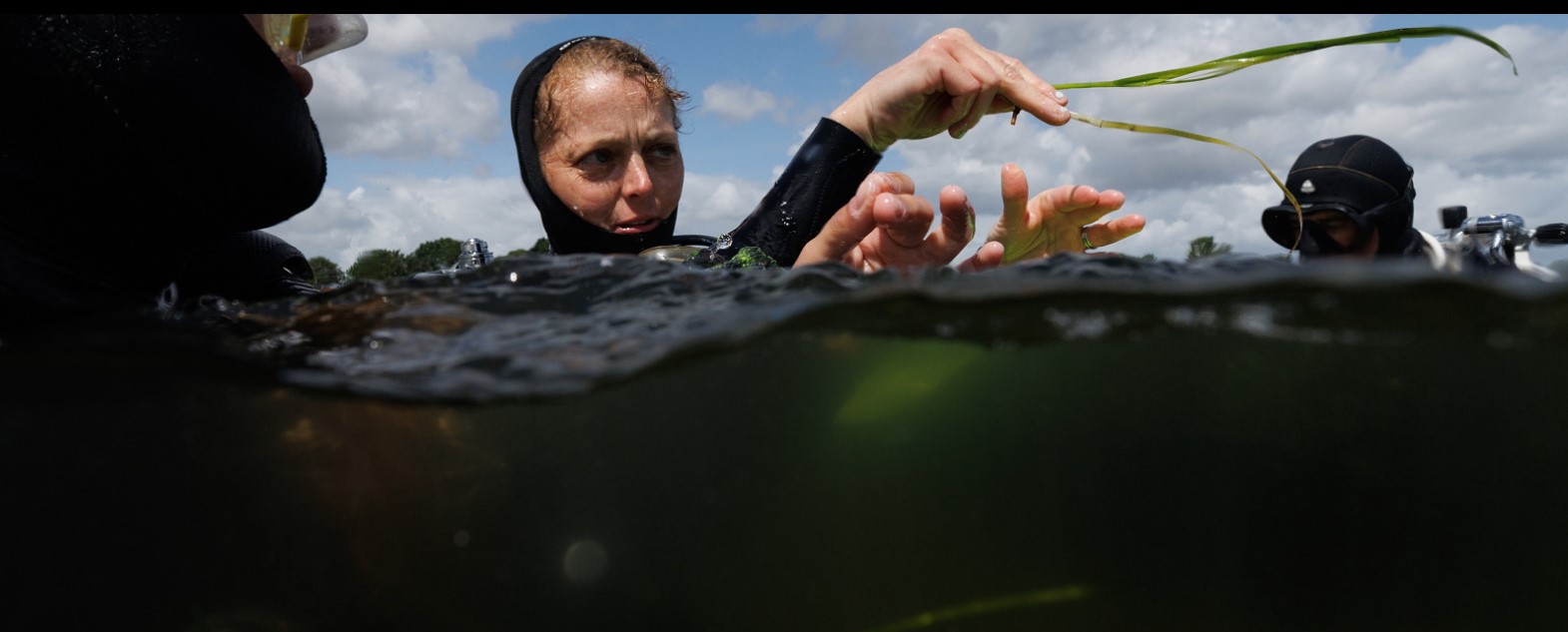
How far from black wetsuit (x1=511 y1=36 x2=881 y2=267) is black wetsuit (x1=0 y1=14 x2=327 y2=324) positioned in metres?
1.68

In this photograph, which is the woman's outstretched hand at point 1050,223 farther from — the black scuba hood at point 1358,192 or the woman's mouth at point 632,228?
the black scuba hood at point 1358,192

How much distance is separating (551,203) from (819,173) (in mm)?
1434

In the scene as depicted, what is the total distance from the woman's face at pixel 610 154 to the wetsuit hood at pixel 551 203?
0.05 metres

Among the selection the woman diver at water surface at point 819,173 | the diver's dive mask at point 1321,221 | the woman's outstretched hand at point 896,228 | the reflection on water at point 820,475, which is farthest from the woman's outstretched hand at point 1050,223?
the diver's dive mask at point 1321,221

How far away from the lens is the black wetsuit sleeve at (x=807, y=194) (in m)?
3.80

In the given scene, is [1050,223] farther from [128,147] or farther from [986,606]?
[128,147]

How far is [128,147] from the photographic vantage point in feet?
7.39

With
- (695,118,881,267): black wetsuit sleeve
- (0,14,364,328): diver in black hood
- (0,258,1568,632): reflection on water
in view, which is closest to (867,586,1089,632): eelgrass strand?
(0,258,1568,632): reflection on water

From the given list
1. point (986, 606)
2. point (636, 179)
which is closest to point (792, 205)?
point (636, 179)

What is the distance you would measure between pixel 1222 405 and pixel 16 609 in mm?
4850

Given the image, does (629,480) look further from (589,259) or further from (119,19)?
(119,19)

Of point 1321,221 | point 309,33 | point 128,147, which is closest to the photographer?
point 128,147

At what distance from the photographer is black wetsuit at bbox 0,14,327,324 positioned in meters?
2.15

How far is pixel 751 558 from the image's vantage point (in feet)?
10.9
